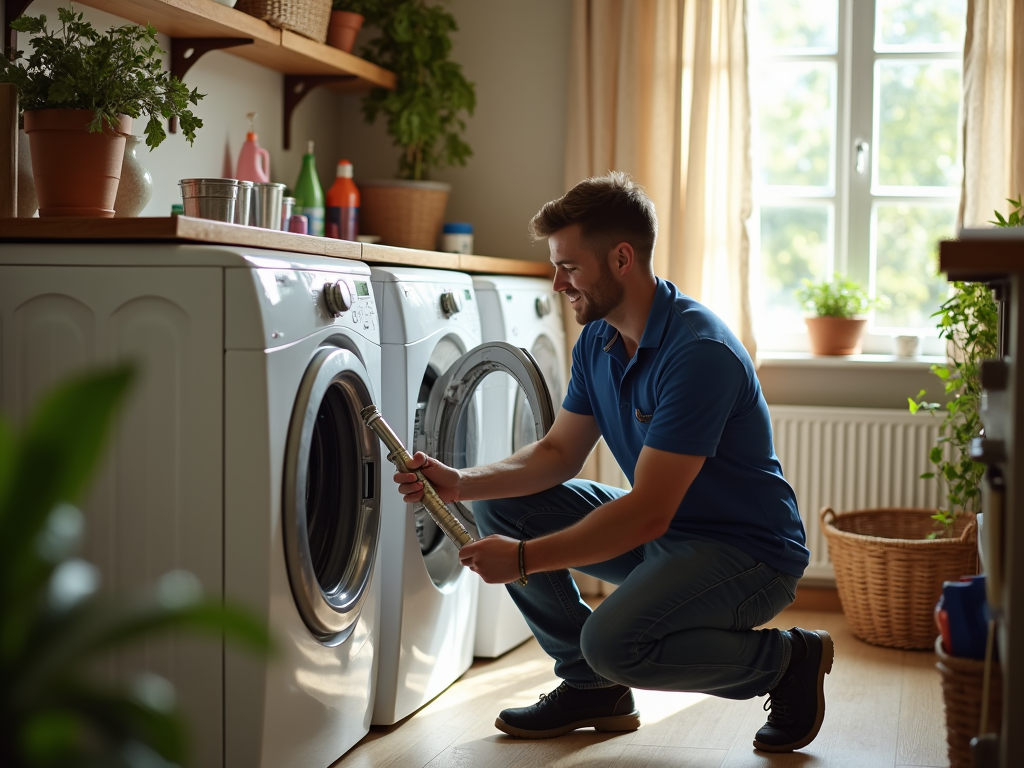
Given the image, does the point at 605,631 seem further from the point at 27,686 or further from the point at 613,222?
the point at 27,686

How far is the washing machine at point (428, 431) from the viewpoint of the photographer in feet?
7.18

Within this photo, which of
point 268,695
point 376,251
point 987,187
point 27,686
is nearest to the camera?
point 27,686

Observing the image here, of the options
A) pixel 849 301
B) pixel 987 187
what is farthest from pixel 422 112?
pixel 987 187

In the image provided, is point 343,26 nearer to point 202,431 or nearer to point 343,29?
point 343,29

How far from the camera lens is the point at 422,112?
3285 mm

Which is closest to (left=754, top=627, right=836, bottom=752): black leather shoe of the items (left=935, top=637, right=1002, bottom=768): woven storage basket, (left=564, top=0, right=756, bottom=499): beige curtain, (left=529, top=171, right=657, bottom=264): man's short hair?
(left=935, top=637, right=1002, bottom=768): woven storage basket

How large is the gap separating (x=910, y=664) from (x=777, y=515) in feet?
3.26

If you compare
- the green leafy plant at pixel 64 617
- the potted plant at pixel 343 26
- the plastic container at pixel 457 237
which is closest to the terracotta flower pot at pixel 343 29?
the potted plant at pixel 343 26

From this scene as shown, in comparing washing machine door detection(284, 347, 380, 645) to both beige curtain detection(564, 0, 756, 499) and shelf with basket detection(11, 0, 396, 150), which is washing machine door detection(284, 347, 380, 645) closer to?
shelf with basket detection(11, 0, 396, 150)

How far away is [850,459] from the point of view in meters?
3.18

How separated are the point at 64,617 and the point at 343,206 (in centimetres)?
242

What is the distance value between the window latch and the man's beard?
1661mm

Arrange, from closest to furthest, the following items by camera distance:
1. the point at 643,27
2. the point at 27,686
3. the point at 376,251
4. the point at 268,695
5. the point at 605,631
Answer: the point at 27,686 → the point at 268,695 → the point at 605,631 → the point at 376,251 → the point at 643,27

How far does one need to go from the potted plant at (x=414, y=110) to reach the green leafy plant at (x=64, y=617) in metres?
2.52
